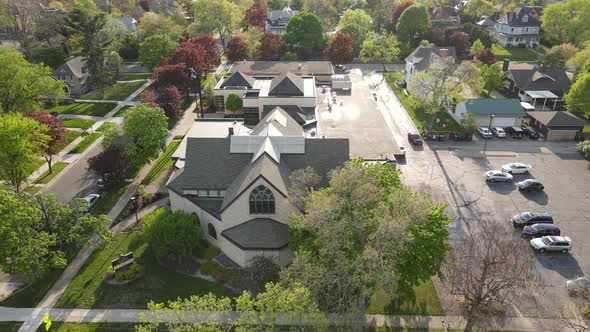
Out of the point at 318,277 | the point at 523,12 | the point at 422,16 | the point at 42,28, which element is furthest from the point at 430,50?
the point at 42,28

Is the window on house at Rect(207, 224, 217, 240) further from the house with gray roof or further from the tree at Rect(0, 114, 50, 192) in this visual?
the tree at Rect(0, 114, 50, 192)

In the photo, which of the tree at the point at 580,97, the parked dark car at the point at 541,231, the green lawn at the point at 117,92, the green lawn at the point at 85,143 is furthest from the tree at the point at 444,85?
the green lawn at the point at 117,92

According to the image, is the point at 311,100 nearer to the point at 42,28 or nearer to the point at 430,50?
the point at 430,50

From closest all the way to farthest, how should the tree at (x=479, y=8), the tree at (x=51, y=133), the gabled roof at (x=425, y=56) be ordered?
the tree at (x=51, y=133) < the gabled roof at (x=425, y=56) < the tree at (x=479, y=8)

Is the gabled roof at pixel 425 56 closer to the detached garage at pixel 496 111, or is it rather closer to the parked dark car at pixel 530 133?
the detached garage at pixel 496 111

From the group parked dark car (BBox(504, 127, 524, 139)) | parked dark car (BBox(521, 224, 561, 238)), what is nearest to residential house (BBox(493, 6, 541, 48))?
parked dark car (BBox(504, 127, 524, 139))

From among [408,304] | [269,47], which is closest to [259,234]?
[408,304]
